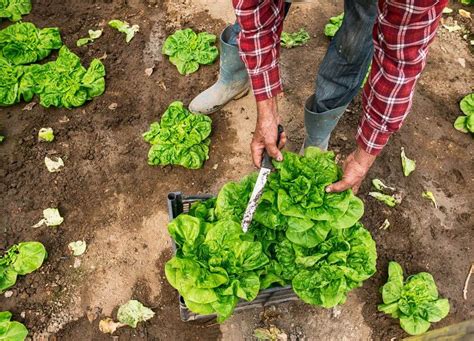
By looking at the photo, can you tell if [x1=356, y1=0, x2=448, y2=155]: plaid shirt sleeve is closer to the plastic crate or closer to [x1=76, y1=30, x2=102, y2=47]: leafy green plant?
the plastic crate

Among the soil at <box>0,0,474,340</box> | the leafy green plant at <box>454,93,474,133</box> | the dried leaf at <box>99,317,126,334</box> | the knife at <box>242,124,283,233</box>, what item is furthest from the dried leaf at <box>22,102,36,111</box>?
the leafy green plant at <box>454,93,474,133</box>

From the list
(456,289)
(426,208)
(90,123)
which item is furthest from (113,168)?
(456,289)

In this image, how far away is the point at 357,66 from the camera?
3404 millimetres

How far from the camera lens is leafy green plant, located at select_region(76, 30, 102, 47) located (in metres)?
5.39

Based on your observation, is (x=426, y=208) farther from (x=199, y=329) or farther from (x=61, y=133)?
(x=61, y=133)

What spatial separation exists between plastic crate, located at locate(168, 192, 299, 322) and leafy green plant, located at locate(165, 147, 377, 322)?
250mm

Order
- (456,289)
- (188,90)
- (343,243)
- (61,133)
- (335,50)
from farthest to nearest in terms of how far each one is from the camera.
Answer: (188,90)
(61,133)
(456,289)
(335,50)
(343,243)

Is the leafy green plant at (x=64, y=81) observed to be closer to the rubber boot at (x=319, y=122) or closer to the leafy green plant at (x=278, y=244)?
the rubber boot at (x=319, y=122)

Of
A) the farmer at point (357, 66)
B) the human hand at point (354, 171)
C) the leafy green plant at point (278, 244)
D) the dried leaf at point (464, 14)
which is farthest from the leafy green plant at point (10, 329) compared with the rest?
the dried leaf at point (464, 14)

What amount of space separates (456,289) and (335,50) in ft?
7.77

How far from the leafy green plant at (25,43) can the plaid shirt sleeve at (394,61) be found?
13.0ft

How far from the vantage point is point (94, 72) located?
5008 mm

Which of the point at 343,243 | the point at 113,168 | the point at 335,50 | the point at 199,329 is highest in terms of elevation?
the point at 335,50

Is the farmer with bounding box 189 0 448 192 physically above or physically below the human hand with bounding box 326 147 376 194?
above
